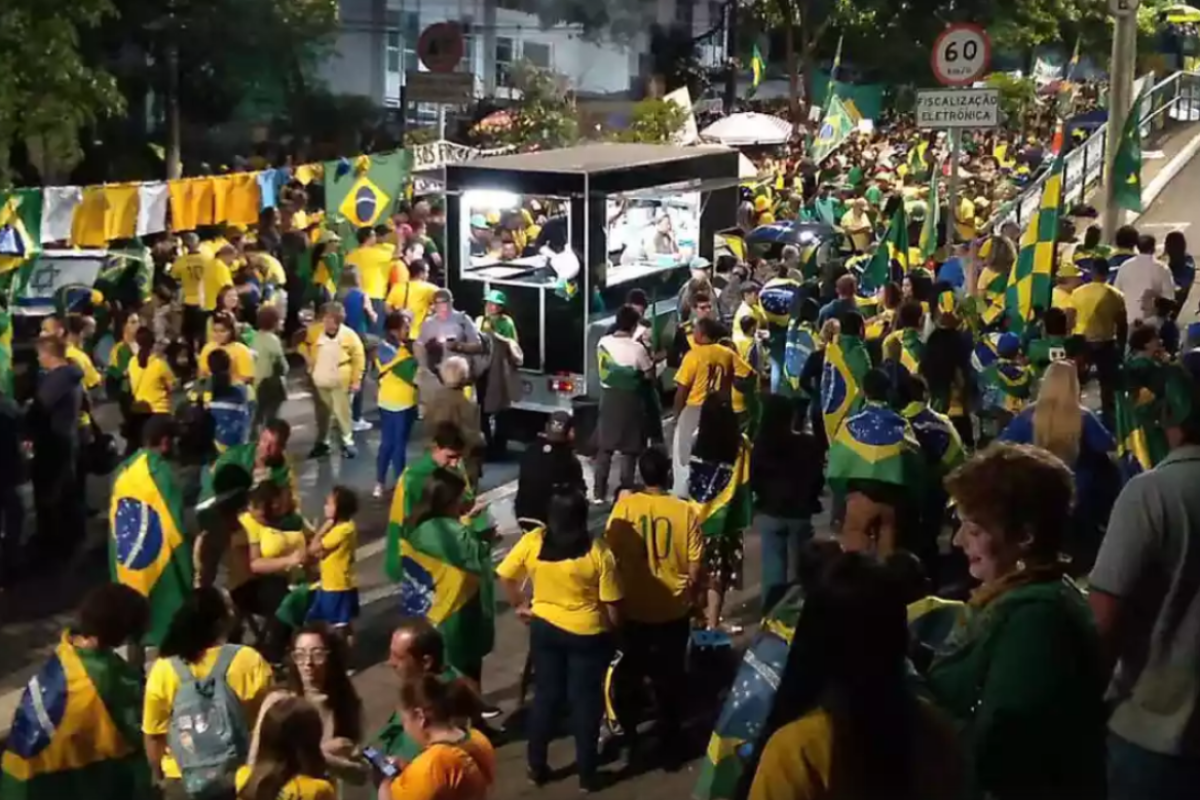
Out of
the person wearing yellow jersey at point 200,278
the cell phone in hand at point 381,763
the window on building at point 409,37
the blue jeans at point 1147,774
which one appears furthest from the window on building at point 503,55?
the blue jeans at point 1147,774

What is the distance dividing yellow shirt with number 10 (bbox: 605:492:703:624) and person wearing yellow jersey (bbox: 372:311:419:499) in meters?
5.08

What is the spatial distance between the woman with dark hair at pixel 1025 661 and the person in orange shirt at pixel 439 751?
5.48 feet

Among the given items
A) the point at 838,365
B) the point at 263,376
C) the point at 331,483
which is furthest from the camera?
the point at 331,483

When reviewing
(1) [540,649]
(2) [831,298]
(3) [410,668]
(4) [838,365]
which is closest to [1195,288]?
(2) [831,298]

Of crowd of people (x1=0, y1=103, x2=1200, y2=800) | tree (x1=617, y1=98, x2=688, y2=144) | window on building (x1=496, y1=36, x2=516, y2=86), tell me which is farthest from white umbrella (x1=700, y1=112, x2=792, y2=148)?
crowd of people (x1=0, y1=103, x2=1200, y2=800)

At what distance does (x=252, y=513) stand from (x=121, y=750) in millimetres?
2447

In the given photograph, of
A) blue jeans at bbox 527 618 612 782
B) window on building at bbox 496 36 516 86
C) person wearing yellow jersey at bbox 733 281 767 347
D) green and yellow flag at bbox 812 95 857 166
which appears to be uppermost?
window on building at bbox 496 36 516 86

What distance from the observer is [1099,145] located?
89.8 feet

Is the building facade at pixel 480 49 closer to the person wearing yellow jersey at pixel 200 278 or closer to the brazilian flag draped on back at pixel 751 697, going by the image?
the person wearing yellow jersey at pixel 200 278

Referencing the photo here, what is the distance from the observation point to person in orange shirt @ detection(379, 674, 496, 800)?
15.6ft

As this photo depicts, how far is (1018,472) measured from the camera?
366 centimetres

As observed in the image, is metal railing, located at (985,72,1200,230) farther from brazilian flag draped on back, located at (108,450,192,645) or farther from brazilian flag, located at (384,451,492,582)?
brazilian flag draped on back, located at (108,450,192,645)

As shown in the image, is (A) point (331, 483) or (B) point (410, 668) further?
(A) point (331, 483)

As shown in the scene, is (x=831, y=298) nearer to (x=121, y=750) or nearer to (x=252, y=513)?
(x=252, y=513)
